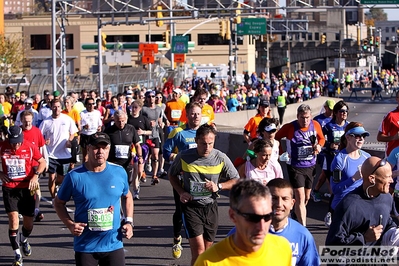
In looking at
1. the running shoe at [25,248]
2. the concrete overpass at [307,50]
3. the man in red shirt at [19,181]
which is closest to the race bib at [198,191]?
the man in red shirt at [19,181]

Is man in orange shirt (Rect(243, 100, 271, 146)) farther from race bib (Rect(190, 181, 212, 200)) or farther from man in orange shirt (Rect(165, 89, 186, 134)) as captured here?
man in orange shirt (Rect(165, 89, 186, 134))

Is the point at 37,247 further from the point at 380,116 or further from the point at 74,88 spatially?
the point at 380,116

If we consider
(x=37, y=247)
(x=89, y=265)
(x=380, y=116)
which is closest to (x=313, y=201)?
(x=37, y=247)

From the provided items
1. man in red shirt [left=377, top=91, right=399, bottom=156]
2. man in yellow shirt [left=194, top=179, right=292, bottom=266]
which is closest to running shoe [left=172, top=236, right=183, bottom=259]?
man in red shirt [left=377, top=91, right=399, bottom=156]

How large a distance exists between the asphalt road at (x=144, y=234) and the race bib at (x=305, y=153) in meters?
1.08

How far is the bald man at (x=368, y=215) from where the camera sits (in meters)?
5.57

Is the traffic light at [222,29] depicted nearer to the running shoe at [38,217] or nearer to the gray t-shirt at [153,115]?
the gray t-shirt at [153,115]

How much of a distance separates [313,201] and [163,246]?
14.1 feet

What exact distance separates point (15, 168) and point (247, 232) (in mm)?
6497

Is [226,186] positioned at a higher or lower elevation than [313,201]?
higher

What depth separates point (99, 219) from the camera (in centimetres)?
686

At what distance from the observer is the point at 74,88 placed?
Result: 38219mm

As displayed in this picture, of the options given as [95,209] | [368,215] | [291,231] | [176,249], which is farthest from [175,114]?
[291,231]

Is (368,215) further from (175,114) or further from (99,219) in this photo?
(175,114)
